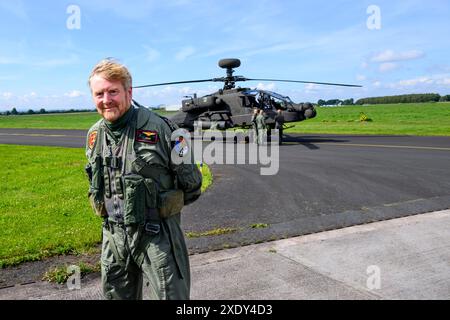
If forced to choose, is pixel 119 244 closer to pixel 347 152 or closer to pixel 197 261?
pixel 197 261

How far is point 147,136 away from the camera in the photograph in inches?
98.3

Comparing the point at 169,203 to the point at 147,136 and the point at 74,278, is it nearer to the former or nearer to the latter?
the point at 147,136

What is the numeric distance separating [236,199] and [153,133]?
5338 mm

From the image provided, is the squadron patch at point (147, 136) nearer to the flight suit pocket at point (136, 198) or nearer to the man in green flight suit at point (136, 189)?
the man in green flight suit at point (136, 189)

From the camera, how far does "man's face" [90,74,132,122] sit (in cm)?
242

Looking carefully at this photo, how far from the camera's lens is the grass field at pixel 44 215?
5008 millimetres

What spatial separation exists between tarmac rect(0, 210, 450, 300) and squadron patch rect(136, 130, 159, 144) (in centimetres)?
182

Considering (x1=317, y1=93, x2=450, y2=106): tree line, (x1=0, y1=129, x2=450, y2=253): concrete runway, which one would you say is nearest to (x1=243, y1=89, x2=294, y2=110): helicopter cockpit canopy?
(x1=0, y1=129, x2=450, y2=253): concrete runway

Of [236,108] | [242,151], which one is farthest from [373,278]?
[236,108]

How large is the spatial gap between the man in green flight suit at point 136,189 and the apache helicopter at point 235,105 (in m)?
14.3

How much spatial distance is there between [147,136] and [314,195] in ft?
19.6

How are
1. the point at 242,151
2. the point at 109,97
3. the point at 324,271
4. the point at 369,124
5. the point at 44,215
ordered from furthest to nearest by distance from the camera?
the point at 369,124, the point at 242,151, the point at 44,215, the point at 324,271, the point at 109,97

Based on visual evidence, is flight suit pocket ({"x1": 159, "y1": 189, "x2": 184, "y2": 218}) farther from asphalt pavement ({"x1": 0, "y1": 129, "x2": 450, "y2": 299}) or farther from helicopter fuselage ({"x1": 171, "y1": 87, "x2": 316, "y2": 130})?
helicopter fuselage ({"x1": 171, "y1": 87, "x2": 316, "y2": 130})

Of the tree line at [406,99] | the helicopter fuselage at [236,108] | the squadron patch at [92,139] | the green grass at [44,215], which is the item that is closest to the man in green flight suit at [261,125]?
the helicopter fuselage at [236,108]
